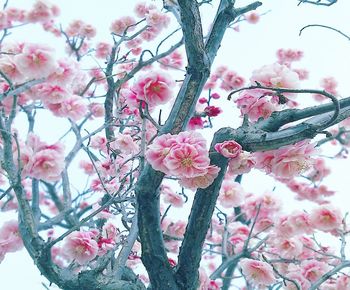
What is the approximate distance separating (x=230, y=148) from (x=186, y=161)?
0.23 m

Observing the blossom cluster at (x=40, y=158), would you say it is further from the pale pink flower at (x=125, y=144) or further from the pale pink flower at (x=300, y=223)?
the pale pink flower at (x=300, y=223)

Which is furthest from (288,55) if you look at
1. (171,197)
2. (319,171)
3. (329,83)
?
(171,197)

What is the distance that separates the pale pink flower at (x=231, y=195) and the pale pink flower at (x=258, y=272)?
1.28 m

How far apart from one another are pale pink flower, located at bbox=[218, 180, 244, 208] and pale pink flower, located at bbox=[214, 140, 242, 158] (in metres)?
2.49

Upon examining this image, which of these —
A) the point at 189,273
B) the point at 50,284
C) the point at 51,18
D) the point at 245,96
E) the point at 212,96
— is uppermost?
the point at 51,18

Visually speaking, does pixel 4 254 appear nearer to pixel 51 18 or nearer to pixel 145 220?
pixel 145 220

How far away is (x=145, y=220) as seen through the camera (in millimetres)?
2385

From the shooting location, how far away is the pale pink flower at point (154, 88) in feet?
8.26

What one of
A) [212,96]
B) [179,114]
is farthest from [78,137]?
[179,114]

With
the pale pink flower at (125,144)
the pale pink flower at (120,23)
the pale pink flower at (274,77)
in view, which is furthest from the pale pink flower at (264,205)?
the pale pink flower at (274,77)

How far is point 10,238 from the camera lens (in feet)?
11.5

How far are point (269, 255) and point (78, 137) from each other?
2067mm

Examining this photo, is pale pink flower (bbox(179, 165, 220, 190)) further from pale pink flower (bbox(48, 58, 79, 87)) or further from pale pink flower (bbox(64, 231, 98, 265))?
pale pink flower (bbox(48, 58, 79, 87))

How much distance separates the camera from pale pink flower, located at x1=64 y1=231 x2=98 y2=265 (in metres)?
2.95
